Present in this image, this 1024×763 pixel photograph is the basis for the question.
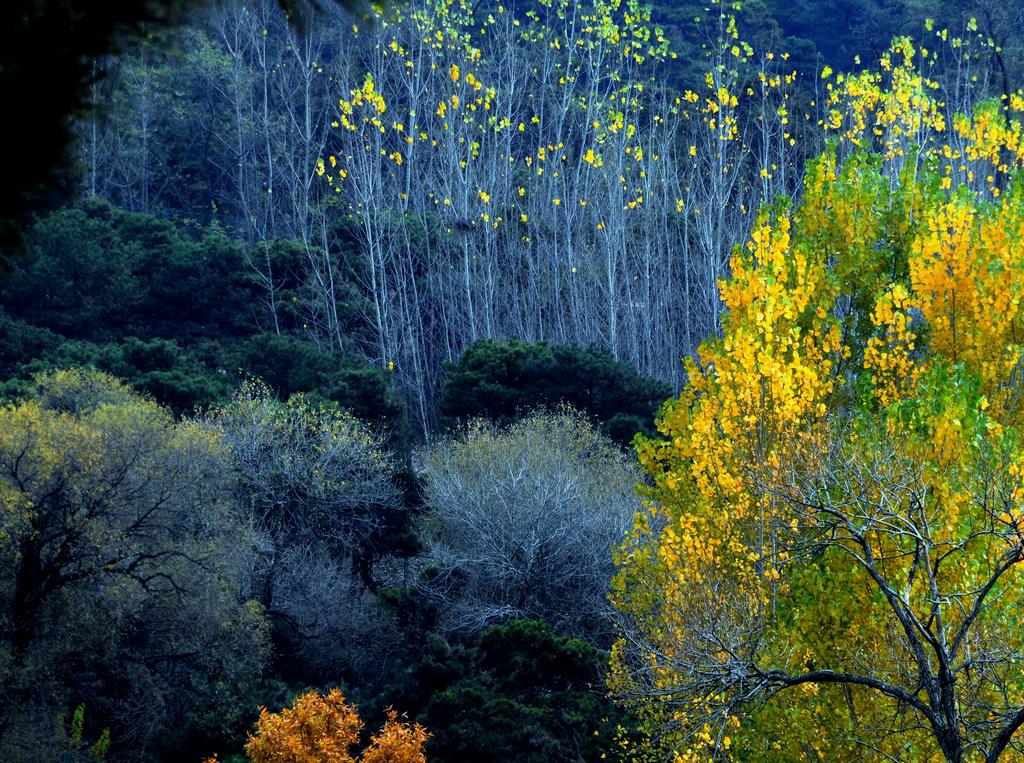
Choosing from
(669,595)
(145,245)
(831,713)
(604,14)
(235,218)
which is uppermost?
(604,14)

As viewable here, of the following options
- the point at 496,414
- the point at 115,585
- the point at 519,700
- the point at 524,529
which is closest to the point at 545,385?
the point at 496,414

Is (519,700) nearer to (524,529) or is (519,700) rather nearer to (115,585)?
(524,529)

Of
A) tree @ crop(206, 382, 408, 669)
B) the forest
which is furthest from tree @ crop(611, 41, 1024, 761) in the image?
tree @ crop(206, 382, 408, 669)

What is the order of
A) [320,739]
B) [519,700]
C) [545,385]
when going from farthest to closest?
[545,385] < [519,700] < [320,739]

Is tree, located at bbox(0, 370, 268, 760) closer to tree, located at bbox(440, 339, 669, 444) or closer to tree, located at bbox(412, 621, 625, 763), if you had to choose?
tree, located at bbox(412, 621, 625, 763)

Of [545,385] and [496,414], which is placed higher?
[545,385]

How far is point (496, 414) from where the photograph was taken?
82.6 ft

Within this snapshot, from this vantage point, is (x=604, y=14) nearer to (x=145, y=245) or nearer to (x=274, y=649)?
(x=145, y=245)

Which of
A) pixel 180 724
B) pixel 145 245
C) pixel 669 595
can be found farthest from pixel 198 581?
pixel 145 245

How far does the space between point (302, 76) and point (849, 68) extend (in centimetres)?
2256

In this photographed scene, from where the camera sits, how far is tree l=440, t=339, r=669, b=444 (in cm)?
2491

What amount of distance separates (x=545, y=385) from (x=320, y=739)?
12.7 meters

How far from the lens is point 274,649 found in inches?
749

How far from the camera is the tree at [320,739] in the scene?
13148mm
